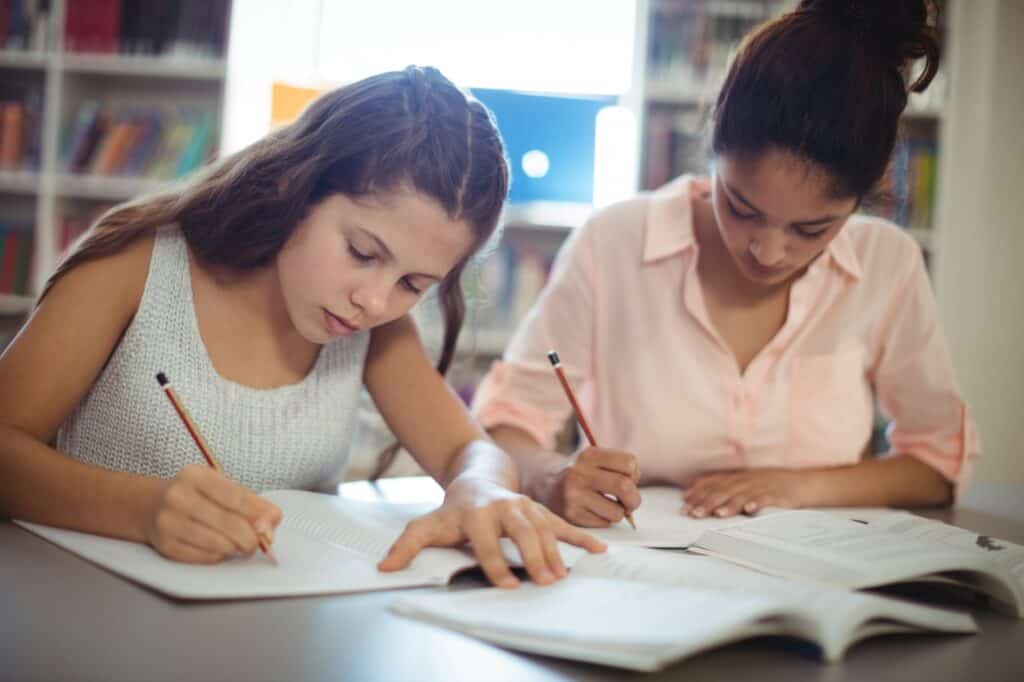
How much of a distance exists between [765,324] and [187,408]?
0.85 m

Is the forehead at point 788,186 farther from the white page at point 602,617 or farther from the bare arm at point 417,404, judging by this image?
the white page at point 602,617

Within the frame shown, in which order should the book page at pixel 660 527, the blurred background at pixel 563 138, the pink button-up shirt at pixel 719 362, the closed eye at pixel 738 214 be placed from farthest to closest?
the blurred background at pixel 563 138
the pink button-up shirt at pixel 719 362
the closed eye at pixel 738 214
the book page at pixel 660 527

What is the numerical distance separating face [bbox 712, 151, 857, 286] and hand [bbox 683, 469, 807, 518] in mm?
274

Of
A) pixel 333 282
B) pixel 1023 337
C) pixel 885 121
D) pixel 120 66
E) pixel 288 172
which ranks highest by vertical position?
pixel 120 66

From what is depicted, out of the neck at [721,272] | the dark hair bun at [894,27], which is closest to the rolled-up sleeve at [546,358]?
the neck at [721,272]

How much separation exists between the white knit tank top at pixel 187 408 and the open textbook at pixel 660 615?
47 cm

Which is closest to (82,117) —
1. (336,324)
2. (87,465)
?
(336,324)

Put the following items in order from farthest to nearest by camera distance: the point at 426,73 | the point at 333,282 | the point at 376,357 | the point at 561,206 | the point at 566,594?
1. the point at 561,206
2. the point at 376,357
3. the point at 426,73
4. the point at 333,282
5. the point at 566,594

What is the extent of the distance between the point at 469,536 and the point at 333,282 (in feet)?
1.14

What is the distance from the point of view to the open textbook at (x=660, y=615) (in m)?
0.59

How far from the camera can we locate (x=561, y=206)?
119 inches

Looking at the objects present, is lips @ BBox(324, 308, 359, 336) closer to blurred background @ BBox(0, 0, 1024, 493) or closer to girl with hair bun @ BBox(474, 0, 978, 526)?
girl with hair bun @ BBox(474, 0, 978, 526)

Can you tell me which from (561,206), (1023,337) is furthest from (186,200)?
(1023,337)

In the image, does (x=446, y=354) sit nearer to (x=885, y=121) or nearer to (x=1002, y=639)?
(x=885, y=121)
